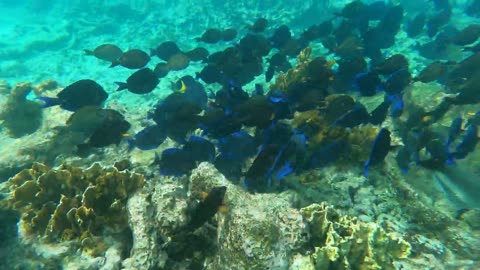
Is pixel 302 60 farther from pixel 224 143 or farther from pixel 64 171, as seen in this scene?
pixel 64 171

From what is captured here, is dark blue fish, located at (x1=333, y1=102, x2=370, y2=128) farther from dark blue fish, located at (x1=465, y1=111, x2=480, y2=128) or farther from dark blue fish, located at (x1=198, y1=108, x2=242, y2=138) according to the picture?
dark blue fish, located at (x1=465, y1=111, x2=480, y2=128)

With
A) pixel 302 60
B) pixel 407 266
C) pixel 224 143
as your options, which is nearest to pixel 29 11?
pixel 302 60

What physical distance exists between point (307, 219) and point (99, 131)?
10.4 ft

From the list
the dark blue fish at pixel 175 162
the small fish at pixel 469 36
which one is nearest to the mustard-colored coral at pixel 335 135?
the dark blue fish at pixel 175 162

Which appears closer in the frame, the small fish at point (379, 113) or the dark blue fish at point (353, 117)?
the dark blue fish at point (353, 117)

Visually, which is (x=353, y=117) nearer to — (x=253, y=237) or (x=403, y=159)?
(x=403, y=159)

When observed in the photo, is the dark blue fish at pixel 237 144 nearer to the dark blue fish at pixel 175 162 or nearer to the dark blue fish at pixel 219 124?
the dark blue fish at pixel 219 124

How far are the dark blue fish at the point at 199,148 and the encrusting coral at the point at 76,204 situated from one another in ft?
2.96

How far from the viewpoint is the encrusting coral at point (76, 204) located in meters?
3.93

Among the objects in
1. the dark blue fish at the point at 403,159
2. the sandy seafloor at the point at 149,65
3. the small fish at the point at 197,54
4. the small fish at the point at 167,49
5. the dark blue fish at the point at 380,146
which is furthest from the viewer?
the small fish at the point at 197,54

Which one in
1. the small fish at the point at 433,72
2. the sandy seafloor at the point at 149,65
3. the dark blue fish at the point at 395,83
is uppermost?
the dark blue fish at the point at 395,83

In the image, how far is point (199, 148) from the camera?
5.07 meters

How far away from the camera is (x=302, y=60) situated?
9125 mm

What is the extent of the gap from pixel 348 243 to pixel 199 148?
256cm
